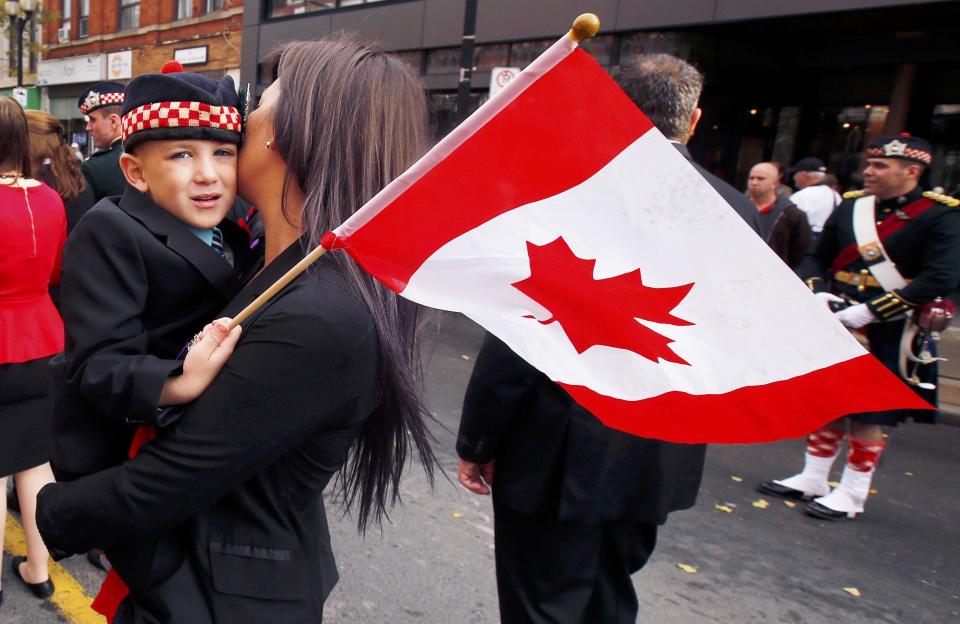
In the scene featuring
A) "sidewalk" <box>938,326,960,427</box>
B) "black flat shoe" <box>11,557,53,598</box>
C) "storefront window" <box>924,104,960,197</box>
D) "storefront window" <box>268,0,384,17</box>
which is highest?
"storefront window" <box>268,0,384,17</box>

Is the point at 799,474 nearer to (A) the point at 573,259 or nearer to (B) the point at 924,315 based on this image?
(B) the point at 924,315

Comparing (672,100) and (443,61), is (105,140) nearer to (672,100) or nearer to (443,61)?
(672,100)

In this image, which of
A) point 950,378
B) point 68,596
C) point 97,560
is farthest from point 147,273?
point 950,378

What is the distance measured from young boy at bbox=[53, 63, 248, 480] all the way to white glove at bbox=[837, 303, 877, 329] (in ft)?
13.1

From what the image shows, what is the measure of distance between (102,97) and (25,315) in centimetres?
179

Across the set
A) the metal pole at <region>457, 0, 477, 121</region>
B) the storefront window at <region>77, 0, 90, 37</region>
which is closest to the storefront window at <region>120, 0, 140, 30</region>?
the storefront window at <region>77, 0, 90, 37</region>

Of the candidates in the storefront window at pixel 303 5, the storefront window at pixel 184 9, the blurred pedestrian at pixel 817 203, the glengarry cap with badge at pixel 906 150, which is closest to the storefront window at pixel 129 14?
the storefront window at pixel 184 9

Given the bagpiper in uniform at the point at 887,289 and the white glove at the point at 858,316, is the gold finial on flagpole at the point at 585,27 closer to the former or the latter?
the bagpiper in uniform at the point at 887,289

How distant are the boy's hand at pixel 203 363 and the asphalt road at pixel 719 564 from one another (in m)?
2.06

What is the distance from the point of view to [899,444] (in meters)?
5.73

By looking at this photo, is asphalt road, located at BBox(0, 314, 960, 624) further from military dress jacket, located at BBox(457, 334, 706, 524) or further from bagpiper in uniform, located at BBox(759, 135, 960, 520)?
military dress jacket, located at BBox(457, 334, 706, 524)

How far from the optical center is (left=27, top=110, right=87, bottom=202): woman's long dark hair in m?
3.18

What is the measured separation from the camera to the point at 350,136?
1283mm

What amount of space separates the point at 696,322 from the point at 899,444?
17.2 ft
